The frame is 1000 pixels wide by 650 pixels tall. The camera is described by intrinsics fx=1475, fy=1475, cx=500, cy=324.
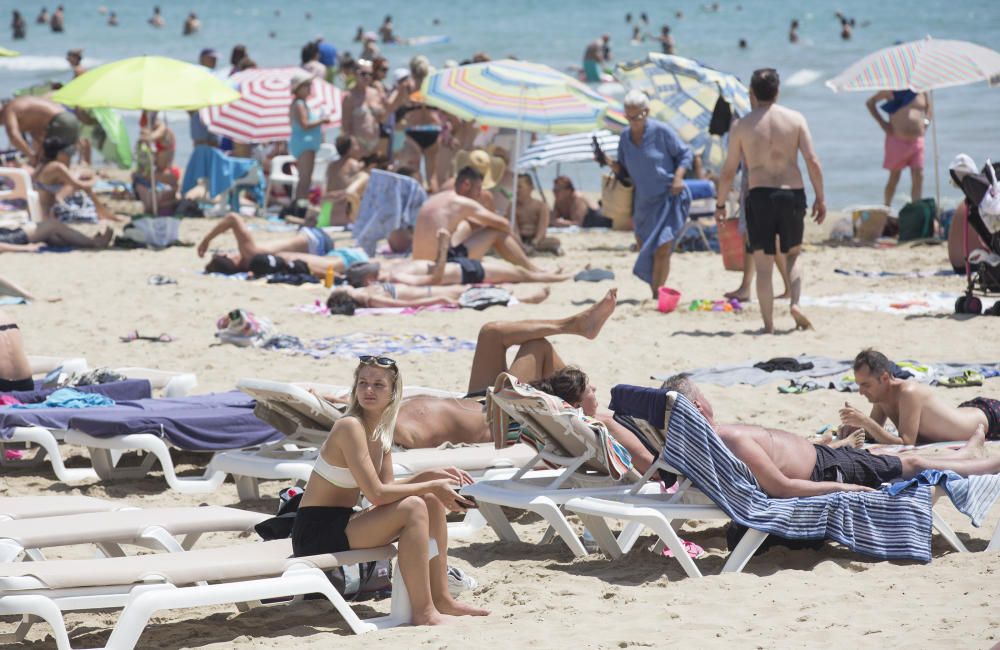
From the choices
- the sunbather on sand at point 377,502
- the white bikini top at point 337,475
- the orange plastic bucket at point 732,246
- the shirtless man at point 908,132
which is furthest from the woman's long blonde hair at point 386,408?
the shirtless man at point 908,132

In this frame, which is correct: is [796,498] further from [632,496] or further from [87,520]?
[87,520]

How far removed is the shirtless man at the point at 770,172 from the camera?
341 inches

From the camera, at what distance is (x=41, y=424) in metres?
6.07

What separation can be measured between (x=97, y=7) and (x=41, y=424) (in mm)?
61214

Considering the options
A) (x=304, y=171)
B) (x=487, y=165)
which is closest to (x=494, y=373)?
(x=487, y=165)

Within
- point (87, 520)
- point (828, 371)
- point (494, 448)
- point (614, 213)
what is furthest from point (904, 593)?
point (614, 213)

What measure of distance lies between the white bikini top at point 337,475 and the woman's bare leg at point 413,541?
0.37ft

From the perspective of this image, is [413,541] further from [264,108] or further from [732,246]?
[264,108]

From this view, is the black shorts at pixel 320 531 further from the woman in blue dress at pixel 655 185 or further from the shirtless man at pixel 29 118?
the shirtless man at pixel 29 118

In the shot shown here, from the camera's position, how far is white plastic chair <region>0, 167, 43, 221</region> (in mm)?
12781

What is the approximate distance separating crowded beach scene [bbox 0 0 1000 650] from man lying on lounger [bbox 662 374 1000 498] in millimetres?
14

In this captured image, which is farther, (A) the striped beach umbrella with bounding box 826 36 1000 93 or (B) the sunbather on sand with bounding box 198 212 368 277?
(A) the striped beach umbrella with bounding box 826 36 1000 93

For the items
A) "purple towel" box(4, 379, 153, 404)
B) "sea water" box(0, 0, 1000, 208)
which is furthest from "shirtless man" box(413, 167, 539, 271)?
"sea water" box(0, 0, 1000, 208)

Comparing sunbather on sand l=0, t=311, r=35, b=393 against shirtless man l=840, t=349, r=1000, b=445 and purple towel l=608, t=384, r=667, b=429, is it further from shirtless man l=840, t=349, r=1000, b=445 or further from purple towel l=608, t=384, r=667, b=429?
shirtless man l=840, t=349, r=1000, b=445
